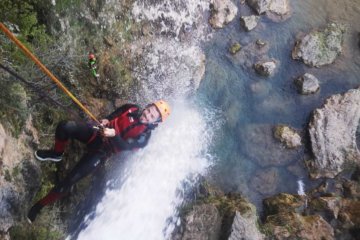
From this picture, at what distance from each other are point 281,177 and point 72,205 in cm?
569

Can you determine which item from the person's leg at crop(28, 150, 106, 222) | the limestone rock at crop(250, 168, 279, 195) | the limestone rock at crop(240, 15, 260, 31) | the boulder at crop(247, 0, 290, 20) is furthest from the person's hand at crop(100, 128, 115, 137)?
the boulder at crop(247, 0, 290, 20)

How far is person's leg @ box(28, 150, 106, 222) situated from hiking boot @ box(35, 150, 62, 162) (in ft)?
1.33

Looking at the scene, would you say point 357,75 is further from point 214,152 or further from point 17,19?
point 17,19

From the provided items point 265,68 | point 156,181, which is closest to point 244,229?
point 156,181

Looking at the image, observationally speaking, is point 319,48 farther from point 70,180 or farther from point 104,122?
point 70,180

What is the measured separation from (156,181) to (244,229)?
240 centimetres

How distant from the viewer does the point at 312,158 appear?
35.5ft

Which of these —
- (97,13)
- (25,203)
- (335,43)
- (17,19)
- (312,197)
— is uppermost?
(17,19)

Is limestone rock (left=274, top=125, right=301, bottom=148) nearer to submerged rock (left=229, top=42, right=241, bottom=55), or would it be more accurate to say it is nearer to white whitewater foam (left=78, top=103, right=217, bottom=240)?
white whitewater foam (left=78, top=103, right=217, bottom=240)

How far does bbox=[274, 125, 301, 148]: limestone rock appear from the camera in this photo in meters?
10.8

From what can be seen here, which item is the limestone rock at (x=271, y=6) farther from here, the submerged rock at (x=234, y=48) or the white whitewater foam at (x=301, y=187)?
the white whitewater foam at (x=301, y=187)

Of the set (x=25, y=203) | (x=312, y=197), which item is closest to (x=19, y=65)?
(x=25, y=203)

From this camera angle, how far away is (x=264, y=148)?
10.7 m

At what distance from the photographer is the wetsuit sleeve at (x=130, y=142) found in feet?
22.7
